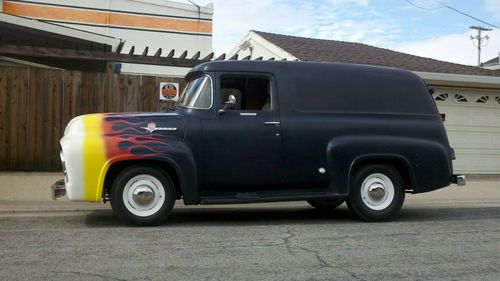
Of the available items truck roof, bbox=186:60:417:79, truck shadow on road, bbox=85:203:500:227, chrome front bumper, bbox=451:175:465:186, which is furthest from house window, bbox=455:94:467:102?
truck roof, bbox=186:60:417:79

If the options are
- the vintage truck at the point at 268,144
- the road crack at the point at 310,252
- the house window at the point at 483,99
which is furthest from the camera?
the house window at the point at 483,99

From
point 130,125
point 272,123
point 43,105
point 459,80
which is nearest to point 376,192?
point 272,123

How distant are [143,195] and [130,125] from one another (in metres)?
0.93

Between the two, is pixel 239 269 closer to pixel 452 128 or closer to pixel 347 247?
pixel 347 247

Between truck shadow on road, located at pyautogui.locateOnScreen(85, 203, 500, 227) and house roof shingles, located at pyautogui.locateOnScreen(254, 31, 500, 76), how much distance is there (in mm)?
5700

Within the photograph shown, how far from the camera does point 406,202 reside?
10.8 m

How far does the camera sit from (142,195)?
24.3 feet

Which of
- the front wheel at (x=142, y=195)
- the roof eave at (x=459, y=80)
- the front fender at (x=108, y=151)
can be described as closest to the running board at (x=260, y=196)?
the front fender at (x=108, y=151)

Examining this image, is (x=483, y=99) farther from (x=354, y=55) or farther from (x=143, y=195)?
(x=143, y=195)

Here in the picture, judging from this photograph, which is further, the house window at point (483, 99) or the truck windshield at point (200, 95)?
the house window at point (483, 99)

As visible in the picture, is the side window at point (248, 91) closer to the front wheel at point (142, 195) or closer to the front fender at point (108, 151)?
the front fender at point (108, 151)

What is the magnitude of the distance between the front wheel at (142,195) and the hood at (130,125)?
498 mm

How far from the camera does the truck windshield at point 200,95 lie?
7746 millimetres

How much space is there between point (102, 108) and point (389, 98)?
6224mm
